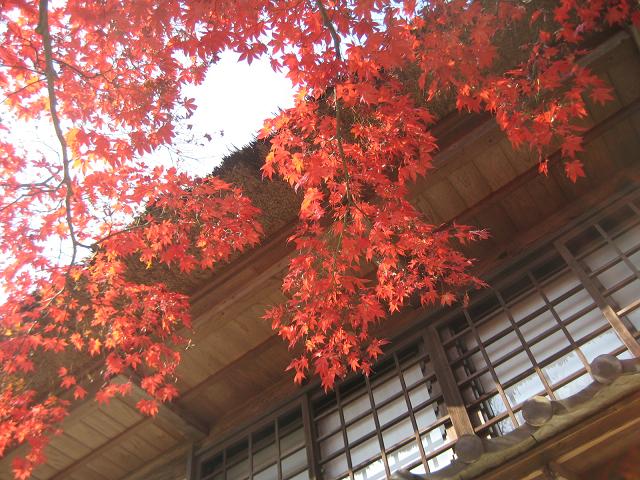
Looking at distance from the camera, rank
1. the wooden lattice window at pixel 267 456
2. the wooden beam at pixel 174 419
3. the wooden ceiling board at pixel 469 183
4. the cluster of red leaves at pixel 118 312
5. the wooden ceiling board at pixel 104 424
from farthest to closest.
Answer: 1. the wooden ceiling board at pixel 104 424
2. the wooden beam at pixel 174 419
3. the wooden lattice window at pixel 267 456
4. the wooden ceiling board at pixel 469 183
5. the cluster of red leaves at pixel 118 312

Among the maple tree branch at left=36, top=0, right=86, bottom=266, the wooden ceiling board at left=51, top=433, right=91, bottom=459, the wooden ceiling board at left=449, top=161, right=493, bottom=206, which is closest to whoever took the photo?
the maple tree branch at left=36, top=0, right=86, bottom=266

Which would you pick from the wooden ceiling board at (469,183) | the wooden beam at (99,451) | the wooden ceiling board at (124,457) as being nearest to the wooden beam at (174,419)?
the wooden beam at (99,451)

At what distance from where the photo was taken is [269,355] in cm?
668

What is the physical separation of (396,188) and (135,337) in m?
3.11

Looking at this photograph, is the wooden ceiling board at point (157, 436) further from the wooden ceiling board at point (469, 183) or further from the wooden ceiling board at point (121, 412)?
the wooden ceiling board at point (469, 183)

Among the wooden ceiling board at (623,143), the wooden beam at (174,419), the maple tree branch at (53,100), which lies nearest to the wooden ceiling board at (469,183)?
the wooden ceiling board at (623,143)

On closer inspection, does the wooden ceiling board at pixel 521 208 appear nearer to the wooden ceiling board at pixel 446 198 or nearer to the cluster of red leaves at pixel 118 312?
the wooden ceiling board at pixel 446 198

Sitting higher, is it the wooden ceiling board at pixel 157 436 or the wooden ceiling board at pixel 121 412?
the wooden ceiling board at pixel 121 412

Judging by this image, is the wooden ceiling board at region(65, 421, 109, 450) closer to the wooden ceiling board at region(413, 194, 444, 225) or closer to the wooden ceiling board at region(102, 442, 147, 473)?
the wooden ceiling board at region(102, 442, 147, 473)

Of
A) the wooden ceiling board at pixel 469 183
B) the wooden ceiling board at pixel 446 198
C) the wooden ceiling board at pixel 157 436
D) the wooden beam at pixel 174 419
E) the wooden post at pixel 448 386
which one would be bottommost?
the wooden post at pixel 448 386

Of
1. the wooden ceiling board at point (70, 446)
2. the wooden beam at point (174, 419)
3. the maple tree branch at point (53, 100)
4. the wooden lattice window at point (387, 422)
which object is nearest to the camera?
the maple tree branch at point (53, 100)

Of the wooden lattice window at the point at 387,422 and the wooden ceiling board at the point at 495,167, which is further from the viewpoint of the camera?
the wooden ceiling board at the point at 495,167

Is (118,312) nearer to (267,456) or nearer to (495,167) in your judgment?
(267,456)

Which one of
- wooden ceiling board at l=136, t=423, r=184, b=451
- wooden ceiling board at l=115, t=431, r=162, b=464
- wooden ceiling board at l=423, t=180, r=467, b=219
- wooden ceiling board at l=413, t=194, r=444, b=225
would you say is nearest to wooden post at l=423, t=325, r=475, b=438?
wooden ceiling board at l=413, t=194, r=444, b=225
